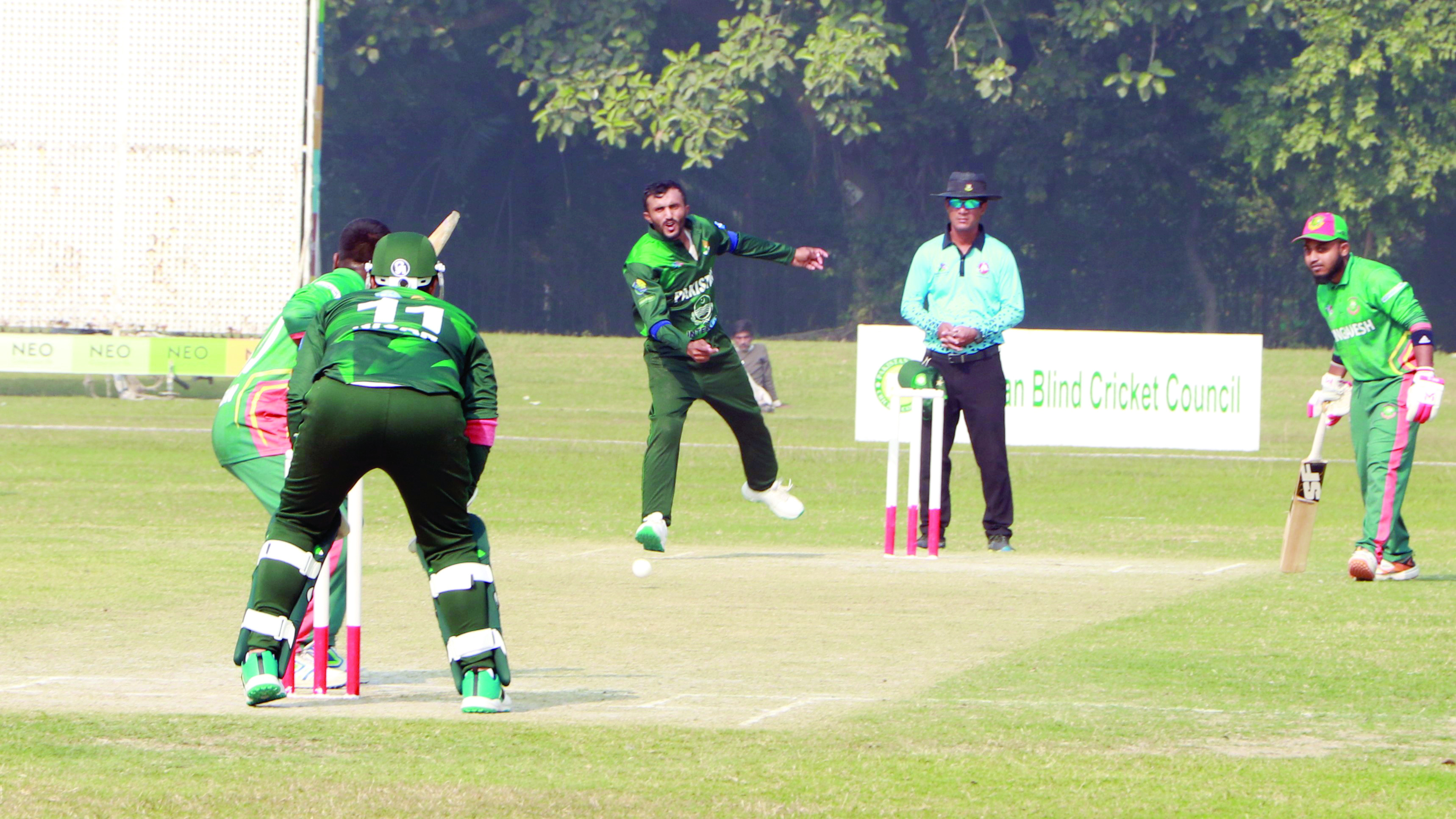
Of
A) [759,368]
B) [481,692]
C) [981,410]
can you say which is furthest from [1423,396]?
[759,368]

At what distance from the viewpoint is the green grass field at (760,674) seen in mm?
5000

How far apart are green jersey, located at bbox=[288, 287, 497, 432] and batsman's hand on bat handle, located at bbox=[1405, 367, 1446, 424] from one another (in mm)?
5241

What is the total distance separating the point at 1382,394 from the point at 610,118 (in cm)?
2620

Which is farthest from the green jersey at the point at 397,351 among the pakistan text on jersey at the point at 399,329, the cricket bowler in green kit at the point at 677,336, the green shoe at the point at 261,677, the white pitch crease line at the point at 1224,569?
the white pitch crease line at the point at 1224,569

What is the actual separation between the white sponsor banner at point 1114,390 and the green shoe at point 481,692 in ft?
45.2

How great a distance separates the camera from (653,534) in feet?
32.0

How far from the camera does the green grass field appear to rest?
16.4 feet

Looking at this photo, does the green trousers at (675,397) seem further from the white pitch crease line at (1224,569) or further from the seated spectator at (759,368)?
the seated spectator at (759,368)

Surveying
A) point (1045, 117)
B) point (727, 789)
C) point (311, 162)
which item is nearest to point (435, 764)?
point (727, 789)

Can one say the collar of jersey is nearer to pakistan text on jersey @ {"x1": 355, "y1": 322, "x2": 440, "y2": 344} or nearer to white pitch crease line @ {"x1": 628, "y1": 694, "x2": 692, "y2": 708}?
white pitch crease line @ {"x1": 628, "y1": 694, "x2": 692, "y2": 708}

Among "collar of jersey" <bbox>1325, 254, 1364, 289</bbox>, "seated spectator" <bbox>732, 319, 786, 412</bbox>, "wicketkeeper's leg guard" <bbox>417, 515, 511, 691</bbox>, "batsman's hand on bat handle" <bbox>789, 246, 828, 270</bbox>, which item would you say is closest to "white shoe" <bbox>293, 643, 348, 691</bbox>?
"wicketkeeper's leg guard" <bbox>417, 515, 511, 691</bbox>

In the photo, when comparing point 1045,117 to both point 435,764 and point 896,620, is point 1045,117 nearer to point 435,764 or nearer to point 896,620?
point 896,620

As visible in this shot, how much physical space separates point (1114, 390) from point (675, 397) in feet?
35.0

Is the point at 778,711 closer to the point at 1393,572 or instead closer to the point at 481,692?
the point at 481,692
